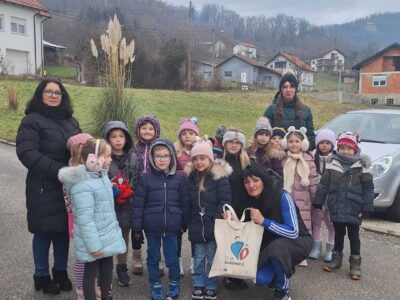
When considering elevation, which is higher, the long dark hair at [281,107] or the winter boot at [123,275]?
the long dark hair at [281,107]

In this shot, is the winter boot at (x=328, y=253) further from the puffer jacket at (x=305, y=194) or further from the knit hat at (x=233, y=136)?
the knit hat at (x=233, y=136)

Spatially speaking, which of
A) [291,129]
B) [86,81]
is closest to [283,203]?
[291,129]

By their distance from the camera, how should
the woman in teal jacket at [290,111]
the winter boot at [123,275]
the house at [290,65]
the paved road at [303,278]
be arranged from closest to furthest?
the paved road at [303,278], the winter boot at [123,275], the woman in teal jacket at [290,111], the house at [290,65]

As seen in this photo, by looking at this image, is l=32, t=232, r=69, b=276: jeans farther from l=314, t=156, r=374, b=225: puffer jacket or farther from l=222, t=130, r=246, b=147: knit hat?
l=314, t=156, r=374, b=225: puffer jacket

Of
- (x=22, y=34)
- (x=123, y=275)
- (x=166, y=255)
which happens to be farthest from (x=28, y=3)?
(x=166, y=255)

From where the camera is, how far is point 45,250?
393cm

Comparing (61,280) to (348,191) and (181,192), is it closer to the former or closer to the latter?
(181,192)

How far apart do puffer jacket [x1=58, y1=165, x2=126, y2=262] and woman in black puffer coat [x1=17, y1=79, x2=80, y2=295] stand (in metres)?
0.30

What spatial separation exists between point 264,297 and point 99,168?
1.77 meters

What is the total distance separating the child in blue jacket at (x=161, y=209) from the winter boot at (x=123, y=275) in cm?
35

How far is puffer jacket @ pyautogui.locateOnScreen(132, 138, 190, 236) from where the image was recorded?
3.87 m

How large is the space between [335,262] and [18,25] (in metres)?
35.4

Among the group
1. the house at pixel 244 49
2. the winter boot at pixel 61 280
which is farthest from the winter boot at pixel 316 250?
the house at pixel 244 49

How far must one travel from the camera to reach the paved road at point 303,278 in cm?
403
